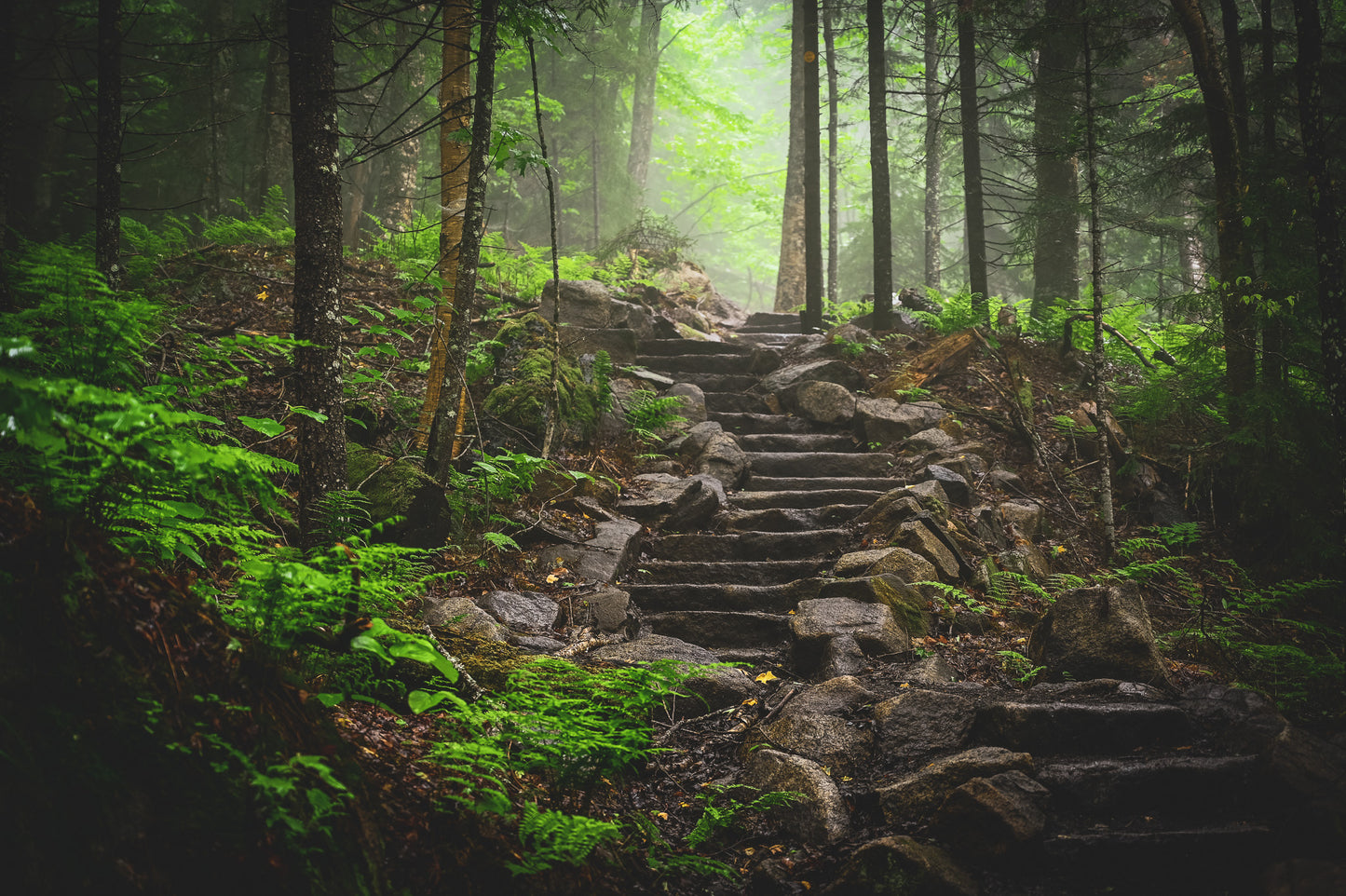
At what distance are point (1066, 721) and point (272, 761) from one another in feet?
13.0

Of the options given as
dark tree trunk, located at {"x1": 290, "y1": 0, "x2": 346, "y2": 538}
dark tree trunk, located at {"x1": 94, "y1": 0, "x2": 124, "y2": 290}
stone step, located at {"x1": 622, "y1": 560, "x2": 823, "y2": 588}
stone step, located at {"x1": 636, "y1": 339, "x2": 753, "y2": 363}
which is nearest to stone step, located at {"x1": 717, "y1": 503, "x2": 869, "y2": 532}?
stone step, located at {"x1": 622, "y1": 560, "x2": 823, "y2": 588}

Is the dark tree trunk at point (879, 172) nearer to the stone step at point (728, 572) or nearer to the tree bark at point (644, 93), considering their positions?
the stone step at point (728, 572)

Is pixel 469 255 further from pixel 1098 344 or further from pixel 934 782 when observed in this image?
pixel 1098 344

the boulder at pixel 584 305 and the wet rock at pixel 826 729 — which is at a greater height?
the boulder at pixel 584 305

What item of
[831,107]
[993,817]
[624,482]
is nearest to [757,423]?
[624,482]

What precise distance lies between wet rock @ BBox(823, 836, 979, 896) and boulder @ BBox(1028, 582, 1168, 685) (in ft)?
7.87

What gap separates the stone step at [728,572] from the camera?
6992mm

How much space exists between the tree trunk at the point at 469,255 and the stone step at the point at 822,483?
4.03 m

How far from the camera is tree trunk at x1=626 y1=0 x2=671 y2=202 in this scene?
24.8 m

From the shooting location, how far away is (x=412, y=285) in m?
9.95

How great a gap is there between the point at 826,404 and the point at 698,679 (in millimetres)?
6654

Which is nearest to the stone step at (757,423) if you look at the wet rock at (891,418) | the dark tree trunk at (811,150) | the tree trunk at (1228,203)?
the wet rock at (891,418)

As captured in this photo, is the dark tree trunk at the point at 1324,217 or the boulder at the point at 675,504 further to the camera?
the boulder at the point at 675,504

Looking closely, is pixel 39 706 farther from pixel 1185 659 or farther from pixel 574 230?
pixel 574 230
